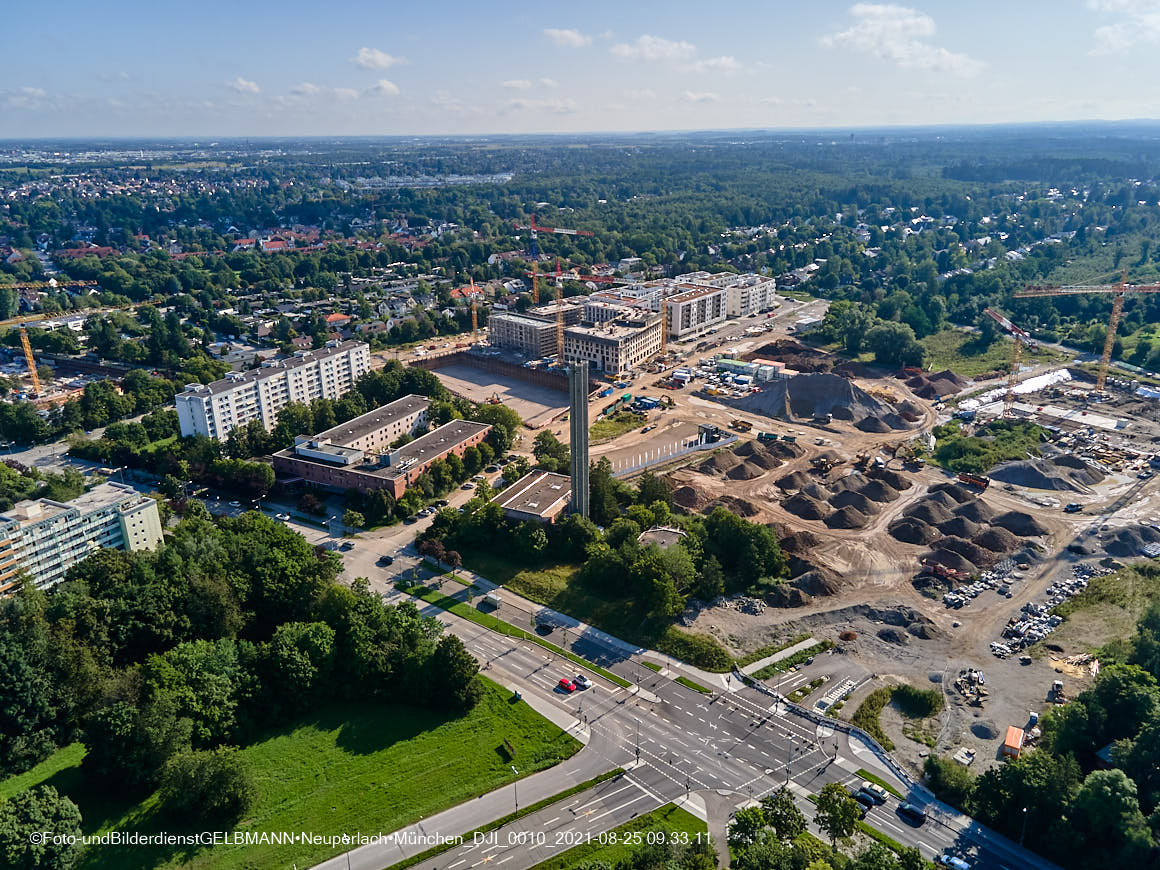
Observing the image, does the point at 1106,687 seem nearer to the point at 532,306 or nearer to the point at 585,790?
the point at 585,790

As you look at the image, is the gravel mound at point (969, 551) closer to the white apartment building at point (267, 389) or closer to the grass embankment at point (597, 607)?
the grass embankment at point (597, 607)

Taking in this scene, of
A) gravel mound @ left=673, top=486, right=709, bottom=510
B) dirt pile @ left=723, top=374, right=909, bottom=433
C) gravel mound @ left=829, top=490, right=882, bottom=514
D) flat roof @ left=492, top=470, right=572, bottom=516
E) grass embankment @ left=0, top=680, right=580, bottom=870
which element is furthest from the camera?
dirt pile @ left=723, top=374, right=909, bottom=433

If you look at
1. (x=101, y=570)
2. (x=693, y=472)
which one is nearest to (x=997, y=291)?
(x=693, y=472)

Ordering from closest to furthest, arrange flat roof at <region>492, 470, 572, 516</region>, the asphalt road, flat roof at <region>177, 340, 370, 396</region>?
the asphalt road, flat roof at <region>492, 470, 572, 516</region>, flat roof at <region>177, 340, 370, 396</region>

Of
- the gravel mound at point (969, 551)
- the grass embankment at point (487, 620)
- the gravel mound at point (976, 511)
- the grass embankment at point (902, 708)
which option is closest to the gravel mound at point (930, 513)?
the gravel mound at point (976, 511)

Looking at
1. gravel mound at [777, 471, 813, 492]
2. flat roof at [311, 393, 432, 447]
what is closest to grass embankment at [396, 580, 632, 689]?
flat roof at [311, 393, 432, 447]

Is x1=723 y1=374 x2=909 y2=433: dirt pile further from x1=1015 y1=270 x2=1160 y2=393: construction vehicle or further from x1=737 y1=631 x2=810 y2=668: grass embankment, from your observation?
x1=737 y1=631 x2=810 y2=668: grass embankment
